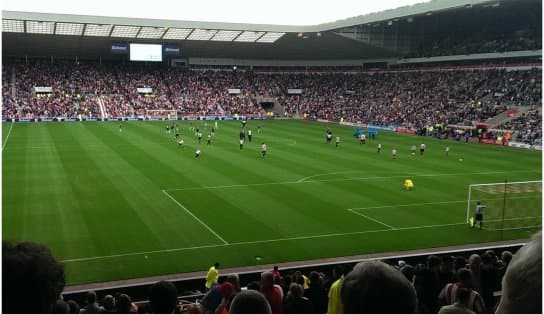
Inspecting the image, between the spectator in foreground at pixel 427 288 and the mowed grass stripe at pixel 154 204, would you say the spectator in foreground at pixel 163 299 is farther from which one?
the mowed grass stripe at pixel 154 204

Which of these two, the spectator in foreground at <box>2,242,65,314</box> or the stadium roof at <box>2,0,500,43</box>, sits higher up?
the stadium roof at <box>2,0,500,43</box>

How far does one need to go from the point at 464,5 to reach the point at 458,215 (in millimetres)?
41600

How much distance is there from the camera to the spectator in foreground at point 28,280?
2658 millimetres

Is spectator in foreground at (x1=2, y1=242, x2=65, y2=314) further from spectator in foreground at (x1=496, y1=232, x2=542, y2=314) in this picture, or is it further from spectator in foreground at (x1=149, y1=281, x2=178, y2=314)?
spectator in foreground at (x1=149, y1=281, x2=178, y2=314)

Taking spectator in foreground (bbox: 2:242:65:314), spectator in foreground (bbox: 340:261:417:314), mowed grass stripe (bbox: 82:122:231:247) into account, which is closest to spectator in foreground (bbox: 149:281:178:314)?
spectator in foreground (bbox: 2:242:65:314)

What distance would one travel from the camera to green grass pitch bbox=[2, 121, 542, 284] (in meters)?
18.1

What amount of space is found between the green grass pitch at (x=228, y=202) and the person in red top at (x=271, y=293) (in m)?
3.50

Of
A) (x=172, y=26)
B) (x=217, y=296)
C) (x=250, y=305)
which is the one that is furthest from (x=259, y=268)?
(x=172, y=26)

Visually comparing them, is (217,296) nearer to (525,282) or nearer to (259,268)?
(525,282)

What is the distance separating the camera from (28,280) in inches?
105

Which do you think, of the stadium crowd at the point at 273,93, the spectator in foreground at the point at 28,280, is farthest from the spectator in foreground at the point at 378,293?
the stadium crowd at the point at 273,93

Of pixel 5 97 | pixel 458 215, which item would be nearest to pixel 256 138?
pixel 458 215

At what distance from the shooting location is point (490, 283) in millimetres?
9906

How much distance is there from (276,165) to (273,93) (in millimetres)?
58586
